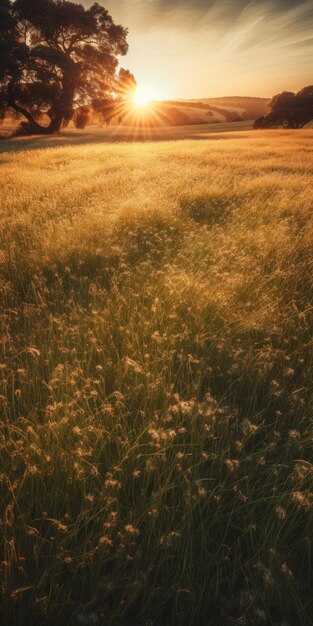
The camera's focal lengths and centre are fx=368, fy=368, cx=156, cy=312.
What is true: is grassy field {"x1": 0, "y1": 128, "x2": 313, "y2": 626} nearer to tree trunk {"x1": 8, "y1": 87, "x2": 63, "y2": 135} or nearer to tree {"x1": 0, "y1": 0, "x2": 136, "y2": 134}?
tree {"x1": 0, "y1": 0, "x2": 136, "y2": 134}

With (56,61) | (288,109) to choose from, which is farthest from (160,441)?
(288,109)

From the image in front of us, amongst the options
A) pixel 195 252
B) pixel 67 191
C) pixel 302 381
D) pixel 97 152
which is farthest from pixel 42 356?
pixel 97 152

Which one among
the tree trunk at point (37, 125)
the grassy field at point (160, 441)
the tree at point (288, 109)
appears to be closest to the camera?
the grassy field at point (160, 441)

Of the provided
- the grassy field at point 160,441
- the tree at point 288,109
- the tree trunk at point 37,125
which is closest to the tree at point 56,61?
the tree trunk at point 37,125

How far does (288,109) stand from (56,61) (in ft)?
111

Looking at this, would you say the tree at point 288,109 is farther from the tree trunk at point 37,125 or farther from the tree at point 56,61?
the tree trunk at point 37,125

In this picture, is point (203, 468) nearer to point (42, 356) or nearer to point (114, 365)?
point (114, 365)

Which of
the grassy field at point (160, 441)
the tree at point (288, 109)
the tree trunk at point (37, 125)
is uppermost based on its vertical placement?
the tree at point (288, 109)

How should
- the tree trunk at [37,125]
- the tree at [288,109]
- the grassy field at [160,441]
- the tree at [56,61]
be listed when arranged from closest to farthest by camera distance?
1. the grassy field at [160,441]
2. the tree at [56,61]
3. the tree trunk at [37,125]
4. the tree at [288,109]

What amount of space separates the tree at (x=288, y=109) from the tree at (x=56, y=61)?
21.0m

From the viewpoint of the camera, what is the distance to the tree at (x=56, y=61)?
102 feet

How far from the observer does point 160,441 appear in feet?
6.50

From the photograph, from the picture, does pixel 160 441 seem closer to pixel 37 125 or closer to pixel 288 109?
pixel 37 125

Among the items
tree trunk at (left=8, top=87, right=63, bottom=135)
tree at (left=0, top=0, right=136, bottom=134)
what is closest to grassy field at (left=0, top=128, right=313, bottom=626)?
tree at (left=0, top=0, right=136, bottom=134)
